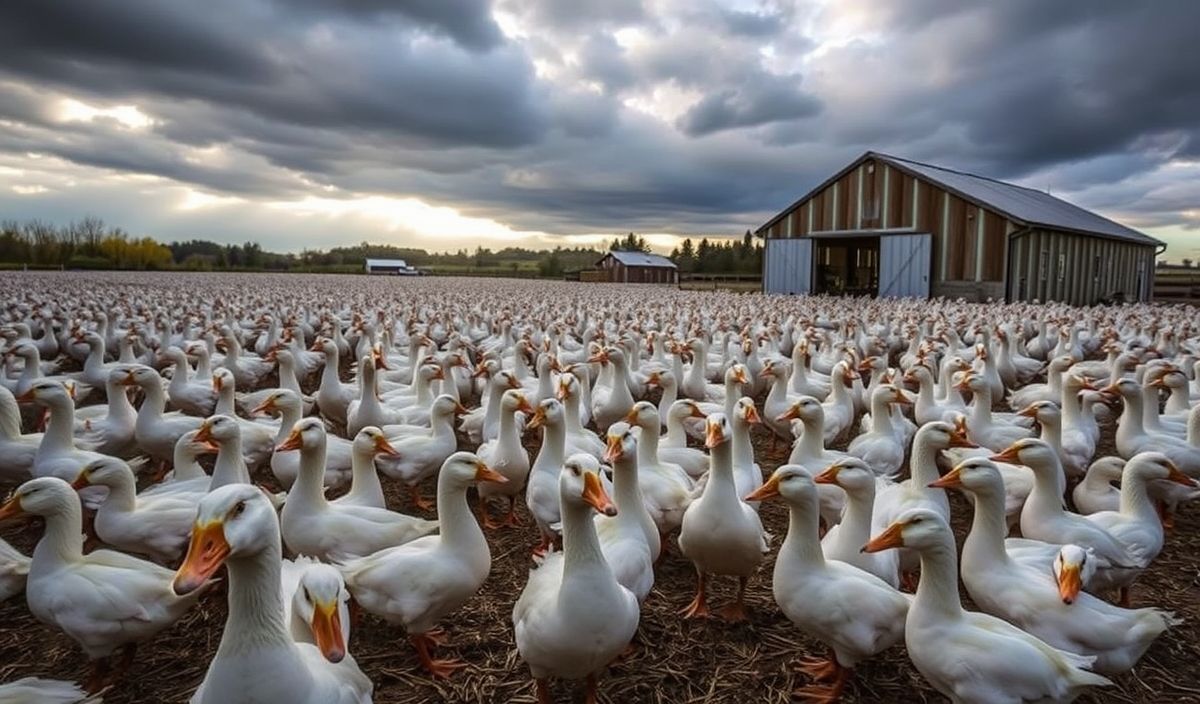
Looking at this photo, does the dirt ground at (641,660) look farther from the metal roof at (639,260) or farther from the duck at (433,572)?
the metal roof at (639,260)

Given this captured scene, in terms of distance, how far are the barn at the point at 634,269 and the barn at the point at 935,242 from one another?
1144 inches

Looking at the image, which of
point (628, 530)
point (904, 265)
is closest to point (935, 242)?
point (904, 265)

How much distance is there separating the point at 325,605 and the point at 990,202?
93.1 ft

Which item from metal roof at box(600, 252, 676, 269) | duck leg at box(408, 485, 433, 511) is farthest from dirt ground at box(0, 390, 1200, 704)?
metal roof at box(600, 252, 676, 269)

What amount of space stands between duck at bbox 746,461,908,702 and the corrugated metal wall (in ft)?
80.2

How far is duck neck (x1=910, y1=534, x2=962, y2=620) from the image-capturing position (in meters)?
2.70

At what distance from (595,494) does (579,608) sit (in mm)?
510

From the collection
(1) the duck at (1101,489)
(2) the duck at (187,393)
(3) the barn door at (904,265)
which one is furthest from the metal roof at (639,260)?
(1) the duck at (1101,489)

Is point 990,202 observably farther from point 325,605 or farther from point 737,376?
point 325,605

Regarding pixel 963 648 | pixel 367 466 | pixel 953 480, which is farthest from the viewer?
pixel 367 466

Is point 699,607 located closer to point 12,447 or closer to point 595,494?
point 595,494

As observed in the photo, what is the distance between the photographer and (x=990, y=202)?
24391 mm

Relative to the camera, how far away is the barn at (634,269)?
6084cm

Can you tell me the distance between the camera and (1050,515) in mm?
3818
